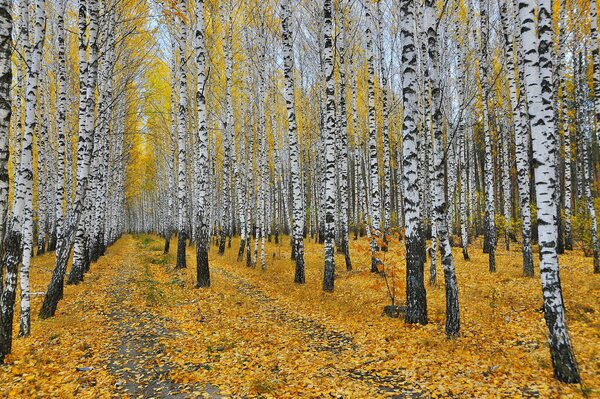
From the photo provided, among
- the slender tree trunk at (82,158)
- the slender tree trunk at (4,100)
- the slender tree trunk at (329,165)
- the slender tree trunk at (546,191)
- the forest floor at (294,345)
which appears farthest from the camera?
the slender tree trunk at (329,165)

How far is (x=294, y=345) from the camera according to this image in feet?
21.6

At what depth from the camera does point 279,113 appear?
29.5 m

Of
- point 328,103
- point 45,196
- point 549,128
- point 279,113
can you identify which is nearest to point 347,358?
point 549,128

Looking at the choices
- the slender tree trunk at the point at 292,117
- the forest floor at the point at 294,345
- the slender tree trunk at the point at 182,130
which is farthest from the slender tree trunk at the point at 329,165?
the slender tree trunk at the point at 182,130

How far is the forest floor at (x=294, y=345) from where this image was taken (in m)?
4.88

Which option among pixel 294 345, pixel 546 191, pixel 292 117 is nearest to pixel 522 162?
pixel 546 191

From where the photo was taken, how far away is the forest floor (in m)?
4.88

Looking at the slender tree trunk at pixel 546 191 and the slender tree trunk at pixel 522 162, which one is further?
the slender tree trunk at pixel 522 162

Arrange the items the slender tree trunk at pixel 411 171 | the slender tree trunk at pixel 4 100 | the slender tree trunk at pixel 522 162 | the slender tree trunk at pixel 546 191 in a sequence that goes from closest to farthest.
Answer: the slender tree trunk at pixel 4 100 → the slender tree trunk at pixel 546 191 → the slender tree trunk at pixel 411 171 → the slender tree trunk at pixel 522 162

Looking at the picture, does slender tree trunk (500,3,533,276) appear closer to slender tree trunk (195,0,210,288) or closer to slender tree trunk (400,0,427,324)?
slender tree trunk (400,0,427,324)

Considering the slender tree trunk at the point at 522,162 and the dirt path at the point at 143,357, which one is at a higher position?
the slender tree trunk at the point at 522,162

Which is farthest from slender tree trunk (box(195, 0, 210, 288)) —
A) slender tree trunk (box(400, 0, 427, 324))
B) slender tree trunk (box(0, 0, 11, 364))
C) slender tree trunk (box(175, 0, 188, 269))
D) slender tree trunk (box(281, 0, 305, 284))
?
slender tree trunk (box(0, 0, 11, 364))

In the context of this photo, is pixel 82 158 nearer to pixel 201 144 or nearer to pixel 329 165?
pixel 201 144

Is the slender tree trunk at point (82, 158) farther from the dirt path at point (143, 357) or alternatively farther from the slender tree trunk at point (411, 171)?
the slender tree trunk at point (411, 171)
